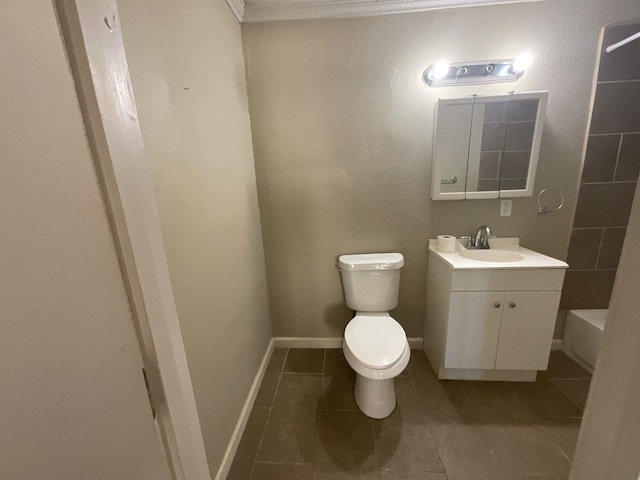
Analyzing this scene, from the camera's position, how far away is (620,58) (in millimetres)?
1420

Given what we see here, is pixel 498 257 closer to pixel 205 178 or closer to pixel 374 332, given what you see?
pixel 374 332

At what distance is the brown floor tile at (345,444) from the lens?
115 cm

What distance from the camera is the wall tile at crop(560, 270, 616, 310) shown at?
5.57 ft

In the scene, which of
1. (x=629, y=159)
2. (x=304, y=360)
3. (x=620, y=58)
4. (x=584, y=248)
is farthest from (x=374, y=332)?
(x=620, y=58)

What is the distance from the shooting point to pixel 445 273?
151cm

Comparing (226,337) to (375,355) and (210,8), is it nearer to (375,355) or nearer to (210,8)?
(375,355)

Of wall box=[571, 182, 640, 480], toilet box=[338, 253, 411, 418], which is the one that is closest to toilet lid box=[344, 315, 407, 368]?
toilet box=[338, 253, 411, 418]

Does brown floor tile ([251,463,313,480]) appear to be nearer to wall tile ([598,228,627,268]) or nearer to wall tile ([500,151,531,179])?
wall tile ([500,151,531,179])

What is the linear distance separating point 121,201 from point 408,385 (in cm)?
180

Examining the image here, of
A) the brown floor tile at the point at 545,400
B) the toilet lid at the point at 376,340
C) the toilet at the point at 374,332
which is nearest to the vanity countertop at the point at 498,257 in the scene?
the toilet at the point at 374,332

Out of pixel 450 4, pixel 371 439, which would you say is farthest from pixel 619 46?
pixel 371 439

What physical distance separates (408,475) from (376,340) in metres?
0.58

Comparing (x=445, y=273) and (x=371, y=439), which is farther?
(x=445, y=273)

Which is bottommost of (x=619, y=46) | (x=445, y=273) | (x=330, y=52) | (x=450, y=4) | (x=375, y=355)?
(x=375, y=355)
